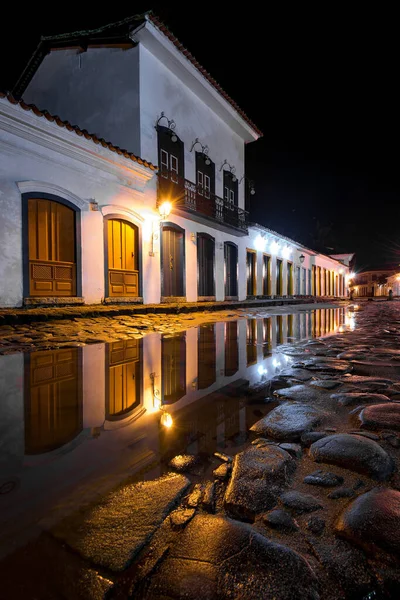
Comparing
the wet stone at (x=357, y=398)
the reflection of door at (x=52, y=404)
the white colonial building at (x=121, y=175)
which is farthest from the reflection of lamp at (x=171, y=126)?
the wet stone at (x=357, y=398)

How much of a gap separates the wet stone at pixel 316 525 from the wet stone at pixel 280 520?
0.13 feet

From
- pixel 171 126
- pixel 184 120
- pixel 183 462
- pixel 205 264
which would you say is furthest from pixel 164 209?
pixel 183 462

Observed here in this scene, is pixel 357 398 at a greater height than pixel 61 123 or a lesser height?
lesser

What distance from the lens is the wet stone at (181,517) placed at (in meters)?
0.86

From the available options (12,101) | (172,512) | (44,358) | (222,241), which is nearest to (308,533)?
(172,512)

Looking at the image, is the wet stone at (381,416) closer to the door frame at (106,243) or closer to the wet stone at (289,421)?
the wet stone at (289,421)

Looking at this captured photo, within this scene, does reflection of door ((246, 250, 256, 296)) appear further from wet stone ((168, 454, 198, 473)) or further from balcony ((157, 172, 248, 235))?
wet stone ((168, 454, 198, 473))

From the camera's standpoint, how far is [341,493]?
3.24 feet

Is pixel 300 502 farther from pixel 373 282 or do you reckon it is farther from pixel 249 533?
pixel 373 282

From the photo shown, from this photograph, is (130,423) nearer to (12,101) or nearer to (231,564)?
(231,564)

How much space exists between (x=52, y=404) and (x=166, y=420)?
724 mm

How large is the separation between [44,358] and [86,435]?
1.86 meters

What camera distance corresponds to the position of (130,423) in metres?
1.51

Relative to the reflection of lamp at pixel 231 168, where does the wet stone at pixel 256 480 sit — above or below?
below
